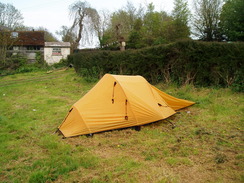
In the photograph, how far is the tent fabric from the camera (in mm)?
4746

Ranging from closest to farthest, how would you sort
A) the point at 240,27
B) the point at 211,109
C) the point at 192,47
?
the point at 211,109
the point at 192,47
the point at 240,27

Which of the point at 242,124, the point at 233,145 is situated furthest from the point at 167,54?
the point at 233,145

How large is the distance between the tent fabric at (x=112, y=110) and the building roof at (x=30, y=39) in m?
25.9

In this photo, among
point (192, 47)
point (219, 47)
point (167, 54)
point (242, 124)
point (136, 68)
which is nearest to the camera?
point (242, 124)

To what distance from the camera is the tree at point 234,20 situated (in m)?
20.5

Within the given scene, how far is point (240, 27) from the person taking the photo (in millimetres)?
20438

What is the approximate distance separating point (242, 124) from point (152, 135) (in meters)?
2.23

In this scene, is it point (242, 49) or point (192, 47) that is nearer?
point (242, 49)

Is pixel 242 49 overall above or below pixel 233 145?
above

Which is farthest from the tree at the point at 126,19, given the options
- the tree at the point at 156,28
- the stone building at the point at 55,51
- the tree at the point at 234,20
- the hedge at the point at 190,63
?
the hedge at the point at 190,63

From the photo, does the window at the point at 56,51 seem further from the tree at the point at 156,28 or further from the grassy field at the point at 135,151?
the grassy field at the point at 135,151

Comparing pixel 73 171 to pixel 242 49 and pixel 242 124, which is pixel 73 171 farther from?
pixel 242 49

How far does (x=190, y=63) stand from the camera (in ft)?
27.7

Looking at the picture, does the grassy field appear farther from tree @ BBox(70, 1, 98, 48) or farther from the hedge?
tree @ BBox(70, 1, 98, 48)
